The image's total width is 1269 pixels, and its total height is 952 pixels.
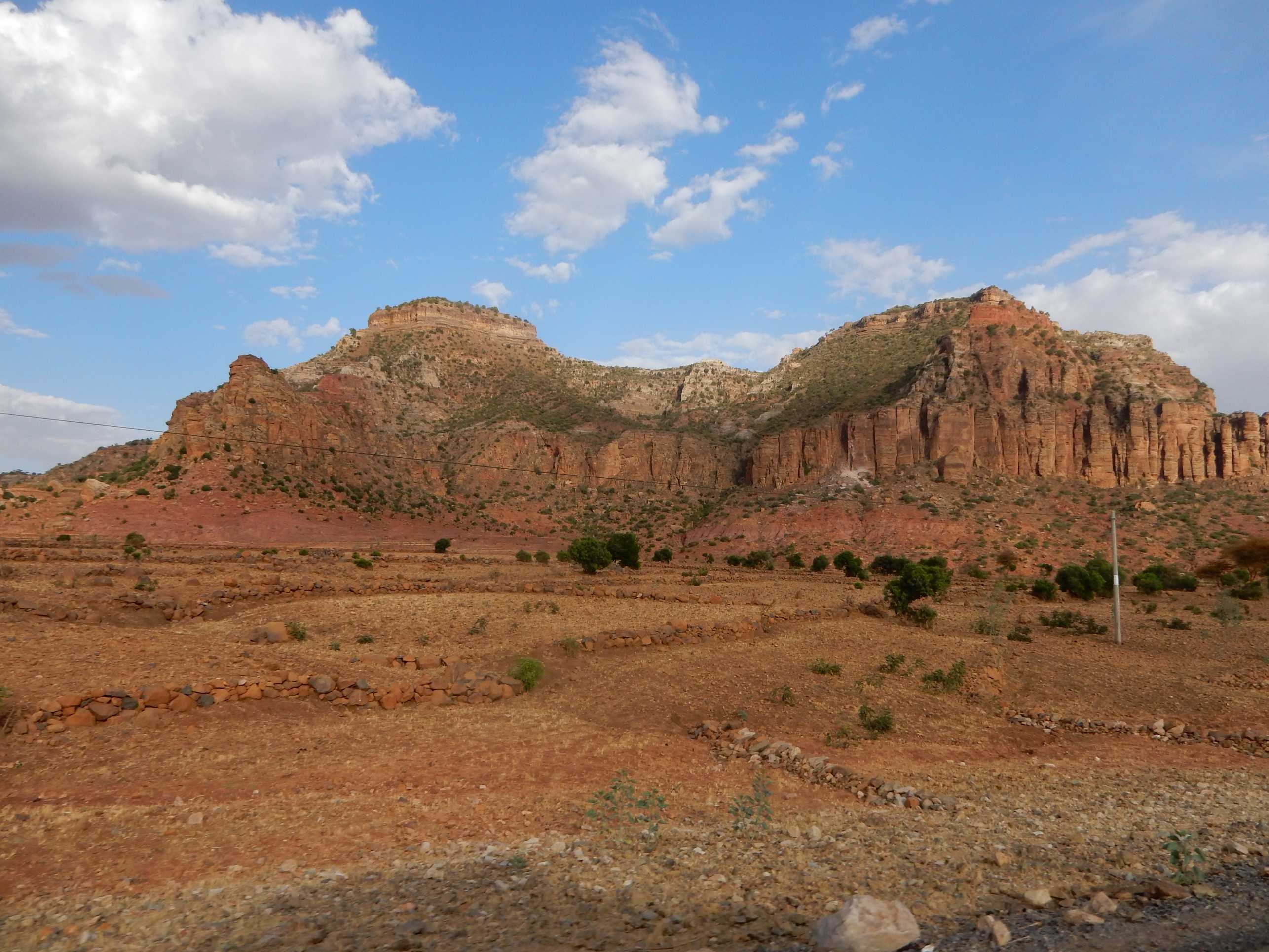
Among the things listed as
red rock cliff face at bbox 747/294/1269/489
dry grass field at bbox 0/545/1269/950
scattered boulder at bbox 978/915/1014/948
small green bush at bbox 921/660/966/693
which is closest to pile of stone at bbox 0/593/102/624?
dry grass field at bbox 0/545/1269/950

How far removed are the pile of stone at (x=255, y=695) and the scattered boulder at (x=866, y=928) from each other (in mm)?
8705

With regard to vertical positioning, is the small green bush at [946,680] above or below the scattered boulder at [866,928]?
below

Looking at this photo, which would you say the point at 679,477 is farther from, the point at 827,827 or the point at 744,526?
the point at 827,827

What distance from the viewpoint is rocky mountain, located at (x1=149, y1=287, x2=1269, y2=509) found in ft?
202


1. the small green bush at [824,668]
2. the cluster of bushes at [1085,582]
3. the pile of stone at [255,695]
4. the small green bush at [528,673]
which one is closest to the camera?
the pile of stone at [255,695]

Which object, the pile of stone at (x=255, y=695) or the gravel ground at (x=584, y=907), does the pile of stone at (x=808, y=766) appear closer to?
the gravel ground at (x=584, y=907)

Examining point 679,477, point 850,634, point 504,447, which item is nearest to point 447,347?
point 504,447

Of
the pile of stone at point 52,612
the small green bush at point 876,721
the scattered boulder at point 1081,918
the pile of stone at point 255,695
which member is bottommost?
the small green bush at point 876,721

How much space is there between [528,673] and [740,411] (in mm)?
79872

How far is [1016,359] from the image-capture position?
6931cm

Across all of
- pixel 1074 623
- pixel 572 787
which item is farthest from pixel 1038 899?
pixel 1074 623

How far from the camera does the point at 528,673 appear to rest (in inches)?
528

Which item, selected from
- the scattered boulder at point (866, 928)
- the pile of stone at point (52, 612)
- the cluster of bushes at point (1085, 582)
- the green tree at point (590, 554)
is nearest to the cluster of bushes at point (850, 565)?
the cluster of bushes at point (1085, 582)

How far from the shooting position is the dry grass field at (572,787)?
5367 millimetres
